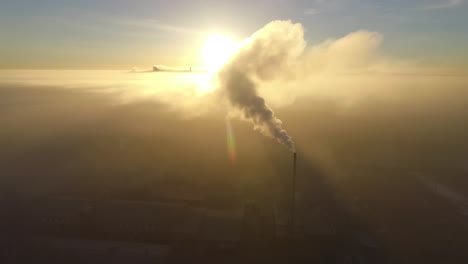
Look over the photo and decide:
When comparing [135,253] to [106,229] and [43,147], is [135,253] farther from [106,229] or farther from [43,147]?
[43,147]

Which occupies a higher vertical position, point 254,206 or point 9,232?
point 254,206

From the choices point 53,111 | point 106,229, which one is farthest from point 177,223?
point 53,111

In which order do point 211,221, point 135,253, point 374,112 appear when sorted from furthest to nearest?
point 374,112
point 211,221
point 135,253

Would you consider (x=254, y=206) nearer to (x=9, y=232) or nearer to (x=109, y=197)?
(x=109, y=197)

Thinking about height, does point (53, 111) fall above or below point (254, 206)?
above

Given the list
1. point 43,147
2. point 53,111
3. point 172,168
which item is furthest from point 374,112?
point 53,111

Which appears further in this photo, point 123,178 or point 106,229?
point 123,178

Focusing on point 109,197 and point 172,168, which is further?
point 172,168

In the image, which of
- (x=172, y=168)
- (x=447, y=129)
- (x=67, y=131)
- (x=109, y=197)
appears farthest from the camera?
(x=447, y=129)

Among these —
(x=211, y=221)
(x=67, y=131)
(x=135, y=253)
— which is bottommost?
(x=135, y=253)
